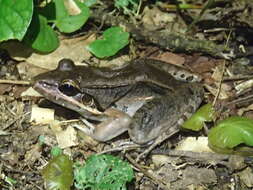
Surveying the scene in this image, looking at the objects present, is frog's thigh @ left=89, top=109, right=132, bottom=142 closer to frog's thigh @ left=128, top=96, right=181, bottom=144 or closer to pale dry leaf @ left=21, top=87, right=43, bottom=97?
frog's thigh @ left=128, top=96, right=181, bottom=144

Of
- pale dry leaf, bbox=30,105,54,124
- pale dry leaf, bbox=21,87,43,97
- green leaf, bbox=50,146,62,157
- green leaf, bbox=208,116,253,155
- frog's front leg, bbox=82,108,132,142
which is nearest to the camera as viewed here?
green leaf, bbox=208,116,253,155

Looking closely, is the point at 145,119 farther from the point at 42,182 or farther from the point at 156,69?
the point at 42,182

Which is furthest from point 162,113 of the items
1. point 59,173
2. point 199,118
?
point 59,173

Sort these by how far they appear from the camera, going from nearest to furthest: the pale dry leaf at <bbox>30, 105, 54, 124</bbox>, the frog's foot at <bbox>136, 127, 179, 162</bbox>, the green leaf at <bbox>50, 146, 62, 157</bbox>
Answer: the green leaf at <bbox>50, 146, 62, 157</bbox>
the frog's foot at <bbox>136, 127, 179, 162</bbox>
the pale dry leaf at <bbox>30, 105, 54, 124</bbox>

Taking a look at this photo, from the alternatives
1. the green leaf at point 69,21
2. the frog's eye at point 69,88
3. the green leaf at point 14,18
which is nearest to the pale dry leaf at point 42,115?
the frog's eye at point 69,88

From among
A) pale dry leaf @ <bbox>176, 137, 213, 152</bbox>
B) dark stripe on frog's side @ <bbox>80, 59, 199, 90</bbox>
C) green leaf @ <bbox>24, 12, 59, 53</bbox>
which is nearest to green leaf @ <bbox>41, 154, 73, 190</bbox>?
dark stripe on frog's side @ <bbox>80, 59, 199, 90</bbox>

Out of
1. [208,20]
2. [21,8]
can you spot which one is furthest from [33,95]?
[208,20]

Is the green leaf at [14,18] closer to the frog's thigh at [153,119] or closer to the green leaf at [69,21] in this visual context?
the green leaf at [69,21]
